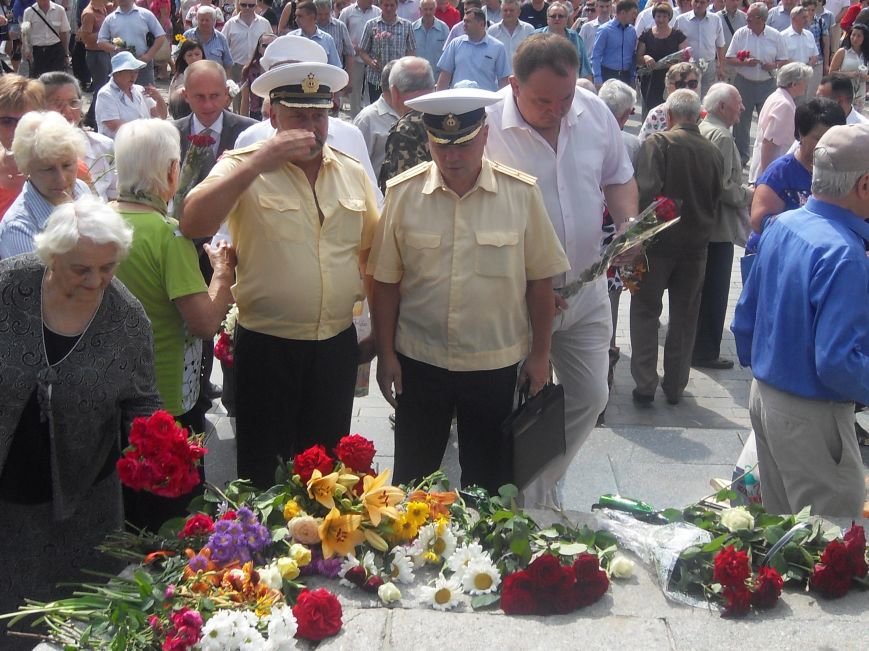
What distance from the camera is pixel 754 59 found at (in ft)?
42.7

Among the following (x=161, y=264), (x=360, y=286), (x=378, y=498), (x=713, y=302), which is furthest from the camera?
(x=713, y=302)

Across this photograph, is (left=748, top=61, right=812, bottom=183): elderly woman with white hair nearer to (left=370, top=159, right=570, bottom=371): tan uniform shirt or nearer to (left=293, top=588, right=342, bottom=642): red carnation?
(left=370, top=159, right=570, bottom=371): tan uniform shirt

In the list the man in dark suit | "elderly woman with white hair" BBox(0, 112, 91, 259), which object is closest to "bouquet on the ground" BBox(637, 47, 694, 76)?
the man in dark suit

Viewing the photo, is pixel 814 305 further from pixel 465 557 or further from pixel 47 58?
pixel 47 58

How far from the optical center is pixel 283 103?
3.75 meters

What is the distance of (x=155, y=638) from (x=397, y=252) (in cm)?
174

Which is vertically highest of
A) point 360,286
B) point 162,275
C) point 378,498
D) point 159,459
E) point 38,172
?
point 38,172

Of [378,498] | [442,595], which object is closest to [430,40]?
[378,498]

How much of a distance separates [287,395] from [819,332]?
6.31ft

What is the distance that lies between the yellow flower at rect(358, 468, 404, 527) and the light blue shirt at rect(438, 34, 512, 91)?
354 inches

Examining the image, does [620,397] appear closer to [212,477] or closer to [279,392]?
[212,477]

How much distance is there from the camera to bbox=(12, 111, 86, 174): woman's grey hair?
155 inches

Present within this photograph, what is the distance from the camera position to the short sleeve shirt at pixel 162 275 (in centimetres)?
365

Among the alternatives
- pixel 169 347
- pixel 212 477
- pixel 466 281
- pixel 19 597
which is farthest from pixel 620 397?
pixel 19 597
